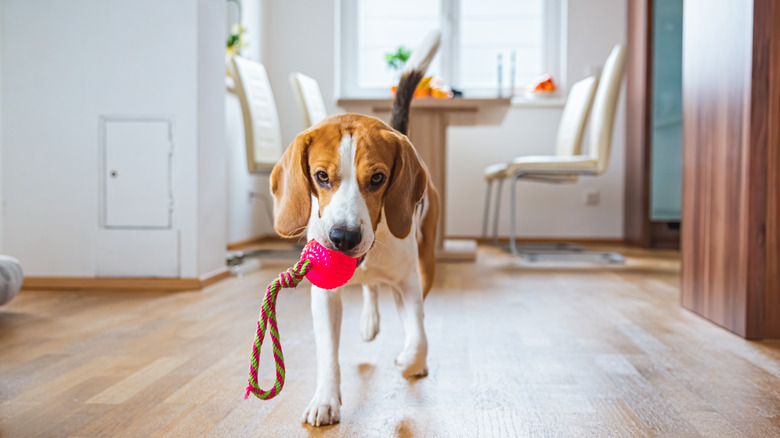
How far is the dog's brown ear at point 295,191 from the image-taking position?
117 centimetres

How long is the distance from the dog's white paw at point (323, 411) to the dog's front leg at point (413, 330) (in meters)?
0.21

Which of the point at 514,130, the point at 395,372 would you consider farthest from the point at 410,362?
the point at 514,130

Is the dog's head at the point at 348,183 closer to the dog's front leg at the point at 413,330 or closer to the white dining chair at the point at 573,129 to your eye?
the dog's front leg at the point at 413,330

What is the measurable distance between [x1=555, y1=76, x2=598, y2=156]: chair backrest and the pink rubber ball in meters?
3.33

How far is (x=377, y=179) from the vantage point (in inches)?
45.2

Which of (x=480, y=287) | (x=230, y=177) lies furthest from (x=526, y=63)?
(x=480, y=287)

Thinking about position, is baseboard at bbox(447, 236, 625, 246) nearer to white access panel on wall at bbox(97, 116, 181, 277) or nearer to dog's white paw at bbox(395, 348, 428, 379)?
white access panel on wall at bbox(97, 116, 181, 277)

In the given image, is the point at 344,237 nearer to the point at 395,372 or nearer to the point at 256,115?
the point at 395,372

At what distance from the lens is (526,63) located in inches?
223

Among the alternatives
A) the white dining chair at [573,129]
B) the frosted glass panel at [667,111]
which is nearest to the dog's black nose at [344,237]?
the white dining chair at [573,129]

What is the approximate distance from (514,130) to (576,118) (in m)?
1.20

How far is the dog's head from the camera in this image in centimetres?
107

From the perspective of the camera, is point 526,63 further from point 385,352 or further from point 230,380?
point 230,380

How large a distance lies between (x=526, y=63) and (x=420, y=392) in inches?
185
